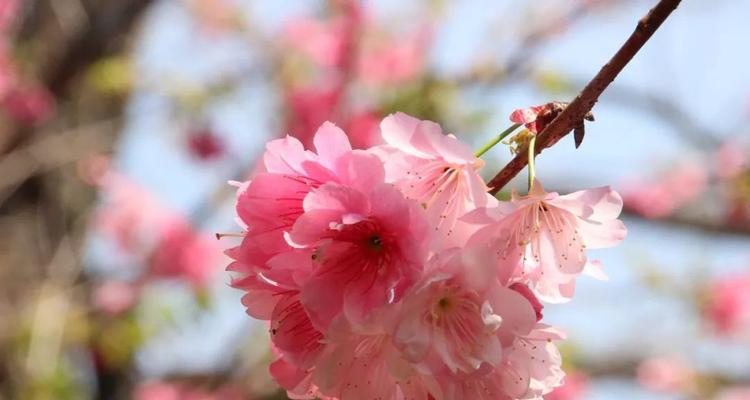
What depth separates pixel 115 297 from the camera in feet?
9.01

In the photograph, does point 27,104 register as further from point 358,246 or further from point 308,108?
point 358,246

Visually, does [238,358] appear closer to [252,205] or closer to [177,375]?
[177,375]

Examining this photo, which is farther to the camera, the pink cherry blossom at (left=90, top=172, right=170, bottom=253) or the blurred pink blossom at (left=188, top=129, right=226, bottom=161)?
the blurred pink blossom at (left=188, top=129, right=226, bottom=161)

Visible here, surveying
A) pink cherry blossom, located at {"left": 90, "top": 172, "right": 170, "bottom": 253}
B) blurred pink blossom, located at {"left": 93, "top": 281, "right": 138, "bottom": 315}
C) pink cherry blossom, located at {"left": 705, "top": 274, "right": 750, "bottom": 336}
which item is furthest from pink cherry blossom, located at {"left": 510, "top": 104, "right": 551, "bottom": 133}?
pink cherry blossom, located at {"left": 705, "top": 274, "right": 750, "bottom": 336}

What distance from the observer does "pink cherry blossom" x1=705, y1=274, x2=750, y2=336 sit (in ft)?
11.0

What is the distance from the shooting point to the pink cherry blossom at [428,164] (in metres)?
0.61

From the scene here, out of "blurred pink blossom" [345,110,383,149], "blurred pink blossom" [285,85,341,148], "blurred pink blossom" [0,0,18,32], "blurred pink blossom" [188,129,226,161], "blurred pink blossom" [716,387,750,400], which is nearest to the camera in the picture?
"blurred pink blossom" [345,110,383,149]

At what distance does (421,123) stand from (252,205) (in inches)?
5.6

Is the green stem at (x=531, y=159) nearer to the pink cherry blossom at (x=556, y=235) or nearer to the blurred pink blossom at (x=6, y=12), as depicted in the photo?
the pink cherry blossom at (x=556, y=235)

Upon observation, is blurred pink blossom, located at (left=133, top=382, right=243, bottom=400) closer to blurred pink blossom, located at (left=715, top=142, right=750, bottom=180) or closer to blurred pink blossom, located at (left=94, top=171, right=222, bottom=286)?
blurred pink blossom, located at (left=94, top=171, right=222, bottom=286)

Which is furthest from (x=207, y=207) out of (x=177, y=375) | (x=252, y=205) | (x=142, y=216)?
(x=252, y=205)

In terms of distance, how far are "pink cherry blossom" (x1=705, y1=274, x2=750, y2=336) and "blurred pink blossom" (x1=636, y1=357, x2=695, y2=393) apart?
8.6 inches

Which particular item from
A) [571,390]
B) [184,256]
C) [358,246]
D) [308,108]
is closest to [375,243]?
[358,246]

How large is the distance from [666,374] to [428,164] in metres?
3.05
